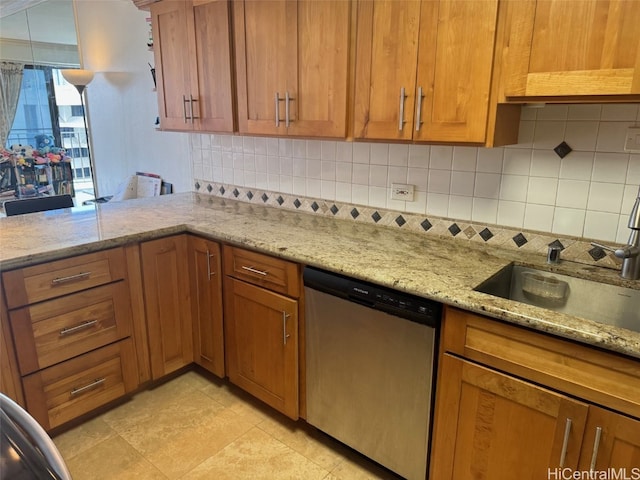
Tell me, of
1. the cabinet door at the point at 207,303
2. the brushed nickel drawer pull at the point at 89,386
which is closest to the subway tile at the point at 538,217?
the cabinet door at the point at 207,303

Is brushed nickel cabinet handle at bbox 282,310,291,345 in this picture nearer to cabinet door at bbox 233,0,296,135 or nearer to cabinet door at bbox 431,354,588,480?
cabinet door at bbox 431,354,588,480

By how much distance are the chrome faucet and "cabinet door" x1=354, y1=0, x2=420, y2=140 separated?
0.82 m

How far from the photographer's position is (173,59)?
256 centimetres

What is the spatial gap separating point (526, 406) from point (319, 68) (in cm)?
154

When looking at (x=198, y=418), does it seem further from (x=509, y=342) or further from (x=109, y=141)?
(x=109, y=141)

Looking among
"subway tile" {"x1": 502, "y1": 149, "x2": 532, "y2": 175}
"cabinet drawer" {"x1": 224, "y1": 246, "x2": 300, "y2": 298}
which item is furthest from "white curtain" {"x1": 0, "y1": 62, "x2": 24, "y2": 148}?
"subway tile" {"x1": 502, "y1": 149, "x2": 532, "y2": 175}

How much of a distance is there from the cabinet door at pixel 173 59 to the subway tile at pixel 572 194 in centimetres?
195

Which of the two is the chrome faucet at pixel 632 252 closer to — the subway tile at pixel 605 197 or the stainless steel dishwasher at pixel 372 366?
the subway tile at pixel 605 197

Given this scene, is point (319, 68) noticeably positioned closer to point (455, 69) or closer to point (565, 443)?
point (455, 69)

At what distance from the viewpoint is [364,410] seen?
1797 millimetres

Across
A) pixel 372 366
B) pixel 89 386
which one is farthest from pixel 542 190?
pixel 89 386

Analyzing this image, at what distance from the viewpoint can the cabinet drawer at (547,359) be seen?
118cm

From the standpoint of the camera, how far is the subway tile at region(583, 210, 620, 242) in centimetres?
166

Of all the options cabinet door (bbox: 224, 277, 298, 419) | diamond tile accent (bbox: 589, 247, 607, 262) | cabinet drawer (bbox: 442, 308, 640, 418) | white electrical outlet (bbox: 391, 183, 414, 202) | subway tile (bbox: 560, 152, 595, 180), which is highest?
subway tile (bbox: 560, 152, 595, 180)
